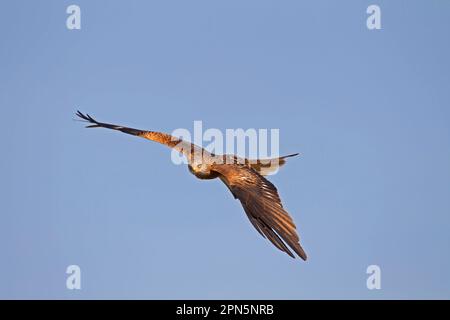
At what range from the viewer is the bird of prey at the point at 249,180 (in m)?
14.8

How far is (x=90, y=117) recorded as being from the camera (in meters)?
21.2

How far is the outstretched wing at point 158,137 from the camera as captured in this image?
19.5 m

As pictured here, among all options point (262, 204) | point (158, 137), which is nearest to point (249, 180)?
point (262, 204)

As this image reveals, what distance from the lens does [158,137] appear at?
20.7m

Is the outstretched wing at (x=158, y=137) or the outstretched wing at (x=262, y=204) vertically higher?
the outstretched wing at (x=158, y=137)

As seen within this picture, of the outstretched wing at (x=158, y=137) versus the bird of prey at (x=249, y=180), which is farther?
the outstretched wing at (x=158, y=137)

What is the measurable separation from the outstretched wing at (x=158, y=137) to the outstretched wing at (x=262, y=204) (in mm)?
1722

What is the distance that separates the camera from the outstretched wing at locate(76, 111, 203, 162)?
19483mm

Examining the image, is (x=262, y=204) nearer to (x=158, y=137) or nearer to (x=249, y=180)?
(x=249, y=180)

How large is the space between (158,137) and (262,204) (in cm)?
553
